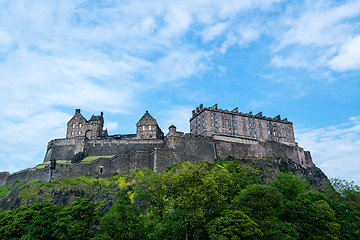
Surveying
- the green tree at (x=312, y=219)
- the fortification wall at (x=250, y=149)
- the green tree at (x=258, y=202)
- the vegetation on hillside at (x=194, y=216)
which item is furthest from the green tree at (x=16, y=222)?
the fortification wall at (x=250, y=149)

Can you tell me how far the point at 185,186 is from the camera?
33594mm

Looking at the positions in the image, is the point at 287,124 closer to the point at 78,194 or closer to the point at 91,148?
the point at 91,148

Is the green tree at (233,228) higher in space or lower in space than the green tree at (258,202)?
lower

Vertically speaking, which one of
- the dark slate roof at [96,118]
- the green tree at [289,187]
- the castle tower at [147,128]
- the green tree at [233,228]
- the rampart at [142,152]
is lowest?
the green tree at [233,228]

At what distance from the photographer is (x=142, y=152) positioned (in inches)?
2448

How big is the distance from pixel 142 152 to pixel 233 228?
34238mm

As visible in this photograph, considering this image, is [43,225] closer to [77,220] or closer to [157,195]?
[77,220]

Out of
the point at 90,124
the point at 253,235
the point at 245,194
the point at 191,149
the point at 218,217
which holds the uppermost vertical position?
the point at 90,124

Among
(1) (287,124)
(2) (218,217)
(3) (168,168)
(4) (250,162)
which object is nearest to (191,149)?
(3) (168,168)

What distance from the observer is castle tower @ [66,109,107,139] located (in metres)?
75.0

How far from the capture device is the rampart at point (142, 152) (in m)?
A: 60.5

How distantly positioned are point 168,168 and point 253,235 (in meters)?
30.1

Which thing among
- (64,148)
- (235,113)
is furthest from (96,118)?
(235,113)

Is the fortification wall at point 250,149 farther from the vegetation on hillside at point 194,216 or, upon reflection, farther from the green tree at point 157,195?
the green tree at point 157,195
